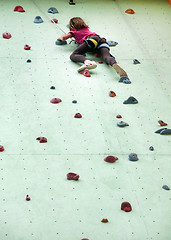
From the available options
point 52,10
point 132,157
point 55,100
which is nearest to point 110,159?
point 132,157

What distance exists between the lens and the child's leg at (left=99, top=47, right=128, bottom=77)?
343 centimetres

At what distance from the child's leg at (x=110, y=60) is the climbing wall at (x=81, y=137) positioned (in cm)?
7

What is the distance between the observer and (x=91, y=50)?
3.77 metres

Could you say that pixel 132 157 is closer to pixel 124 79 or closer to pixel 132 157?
pixel 132 157

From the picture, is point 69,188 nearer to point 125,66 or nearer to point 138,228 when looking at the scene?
point 138,228

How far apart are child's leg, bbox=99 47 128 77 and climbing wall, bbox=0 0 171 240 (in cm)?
7

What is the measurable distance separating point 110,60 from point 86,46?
29cm

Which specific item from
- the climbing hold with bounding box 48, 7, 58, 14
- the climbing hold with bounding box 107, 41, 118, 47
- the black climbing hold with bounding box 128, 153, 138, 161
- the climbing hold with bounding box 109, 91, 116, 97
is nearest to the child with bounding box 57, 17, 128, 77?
the climbing hold with bounding box 107, 41, 118, 47

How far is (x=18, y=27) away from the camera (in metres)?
4.14

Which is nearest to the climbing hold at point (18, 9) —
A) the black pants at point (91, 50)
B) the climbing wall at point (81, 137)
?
the climbing wall at point (81, 137)

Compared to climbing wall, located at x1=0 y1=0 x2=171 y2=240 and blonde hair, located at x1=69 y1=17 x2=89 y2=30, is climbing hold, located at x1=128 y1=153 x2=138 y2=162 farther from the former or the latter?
blonde hair, located at x1=69 y1=17 x2=89 y2=30

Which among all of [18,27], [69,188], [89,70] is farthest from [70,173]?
[18,27]

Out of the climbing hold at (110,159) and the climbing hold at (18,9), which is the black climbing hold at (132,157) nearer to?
the climbing hold at (110,159)

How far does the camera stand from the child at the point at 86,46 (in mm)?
3492
